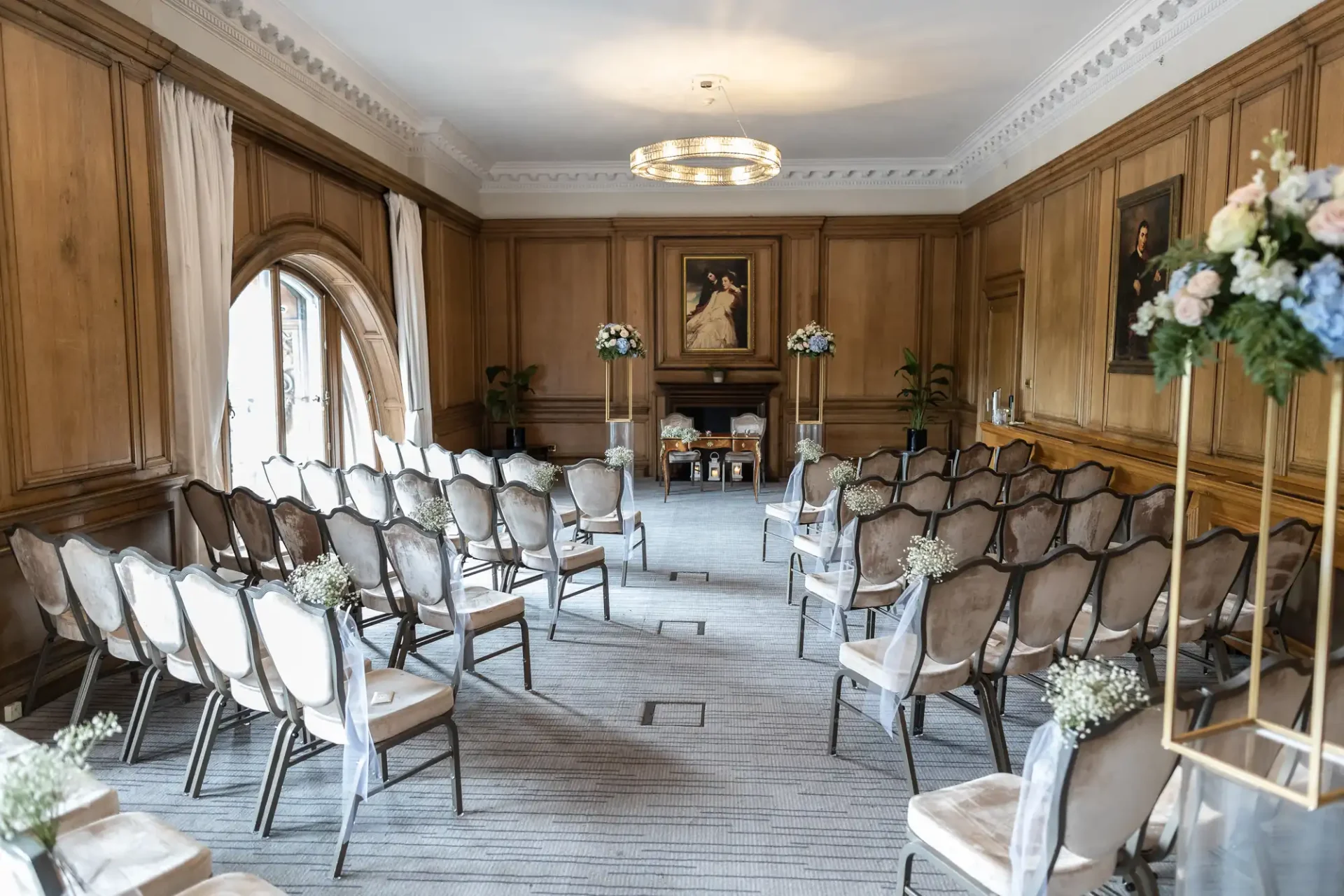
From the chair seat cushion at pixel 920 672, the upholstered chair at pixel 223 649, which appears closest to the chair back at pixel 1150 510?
the chair seat cushion at pixel 920 672

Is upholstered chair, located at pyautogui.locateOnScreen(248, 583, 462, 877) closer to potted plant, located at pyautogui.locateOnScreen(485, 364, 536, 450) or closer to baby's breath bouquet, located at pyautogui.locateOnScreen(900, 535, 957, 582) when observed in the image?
baby's breath bouquet, located at pyautogui.locateOnScreen(900, 535, 957, 582)

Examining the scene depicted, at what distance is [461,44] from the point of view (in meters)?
6.69

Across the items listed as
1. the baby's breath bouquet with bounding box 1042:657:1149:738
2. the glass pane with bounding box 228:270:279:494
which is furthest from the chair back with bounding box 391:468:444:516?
the baby's breath bouquet with bounding box 1042:657:1149:738

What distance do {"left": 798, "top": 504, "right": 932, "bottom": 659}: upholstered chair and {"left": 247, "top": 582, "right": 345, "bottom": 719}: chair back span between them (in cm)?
251

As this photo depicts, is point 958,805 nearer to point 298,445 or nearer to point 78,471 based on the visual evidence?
point 78,471

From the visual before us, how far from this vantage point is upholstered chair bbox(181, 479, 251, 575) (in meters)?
4.82

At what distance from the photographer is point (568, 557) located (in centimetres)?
534

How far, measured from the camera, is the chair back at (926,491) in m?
5.47

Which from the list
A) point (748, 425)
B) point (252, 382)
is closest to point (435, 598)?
point (252, 382)

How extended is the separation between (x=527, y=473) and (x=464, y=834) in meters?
3.49

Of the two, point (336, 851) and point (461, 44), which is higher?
point (461, 44)

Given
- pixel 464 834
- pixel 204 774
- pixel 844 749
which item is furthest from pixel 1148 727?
pixel 204 774

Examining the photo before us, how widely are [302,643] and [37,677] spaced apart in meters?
2.22

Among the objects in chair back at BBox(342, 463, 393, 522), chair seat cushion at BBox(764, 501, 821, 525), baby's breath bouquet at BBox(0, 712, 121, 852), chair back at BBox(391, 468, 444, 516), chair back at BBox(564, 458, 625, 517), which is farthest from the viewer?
chair seat cushion at BBox(764, 501, 821, 525)
